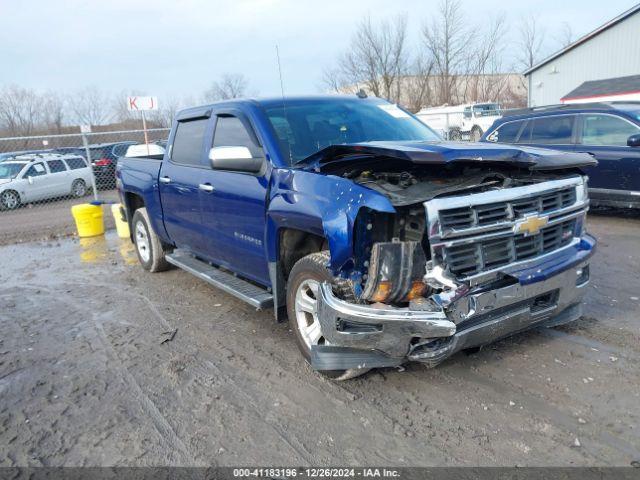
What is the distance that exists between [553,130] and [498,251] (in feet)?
22.4

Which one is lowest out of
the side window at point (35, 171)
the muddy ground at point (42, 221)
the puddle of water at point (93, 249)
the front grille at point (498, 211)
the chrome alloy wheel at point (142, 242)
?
the muddy ground at point (42, 221)

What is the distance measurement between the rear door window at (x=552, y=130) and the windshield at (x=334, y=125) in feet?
15.9

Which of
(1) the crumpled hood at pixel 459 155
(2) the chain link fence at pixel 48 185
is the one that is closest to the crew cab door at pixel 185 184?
(1) the crumpled hood at pixel 459 155

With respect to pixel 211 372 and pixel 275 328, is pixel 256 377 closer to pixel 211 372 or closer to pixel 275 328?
pixel 211 372

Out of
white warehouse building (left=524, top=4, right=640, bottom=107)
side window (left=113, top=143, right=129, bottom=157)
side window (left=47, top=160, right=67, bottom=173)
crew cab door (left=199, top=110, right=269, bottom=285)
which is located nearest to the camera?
crew cab door (left=199, top=110, right=269, bottom=285)

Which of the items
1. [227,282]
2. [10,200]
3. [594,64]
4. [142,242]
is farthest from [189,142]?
[594,64]

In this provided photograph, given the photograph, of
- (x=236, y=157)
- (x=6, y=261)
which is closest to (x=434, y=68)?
(x=6, y=261)

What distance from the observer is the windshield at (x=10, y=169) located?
52.4 feet

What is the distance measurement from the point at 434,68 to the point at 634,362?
133ft

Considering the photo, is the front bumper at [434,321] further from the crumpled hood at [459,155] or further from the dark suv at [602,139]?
the dark suv at [602,139]

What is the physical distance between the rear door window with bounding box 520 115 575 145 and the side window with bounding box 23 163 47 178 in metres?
14.1

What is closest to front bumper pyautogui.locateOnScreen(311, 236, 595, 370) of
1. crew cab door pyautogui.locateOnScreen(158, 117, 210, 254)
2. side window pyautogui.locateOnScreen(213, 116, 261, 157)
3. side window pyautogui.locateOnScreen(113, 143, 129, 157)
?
side window pyautogui.locateOnScreen(213, 116, 261, 157)

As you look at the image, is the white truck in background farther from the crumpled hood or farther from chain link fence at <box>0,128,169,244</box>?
the crumpled hood

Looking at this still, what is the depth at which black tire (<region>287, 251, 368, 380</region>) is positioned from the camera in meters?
3.48
